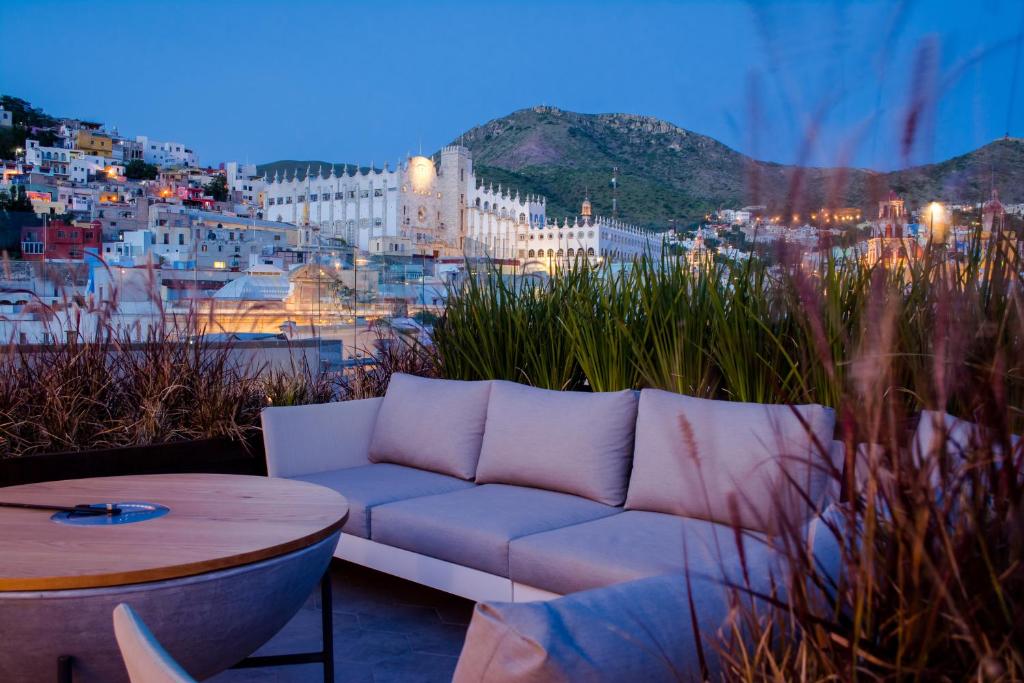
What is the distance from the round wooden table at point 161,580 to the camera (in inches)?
63.9

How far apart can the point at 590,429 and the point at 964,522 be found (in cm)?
231

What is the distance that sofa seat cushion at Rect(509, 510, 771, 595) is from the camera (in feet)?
7.42

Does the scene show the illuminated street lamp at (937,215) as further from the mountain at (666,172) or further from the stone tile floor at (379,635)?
the stone tile floor at (379,635)

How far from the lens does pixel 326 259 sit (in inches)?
287

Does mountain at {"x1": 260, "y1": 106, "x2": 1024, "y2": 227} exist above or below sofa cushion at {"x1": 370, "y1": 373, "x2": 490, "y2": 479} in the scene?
above

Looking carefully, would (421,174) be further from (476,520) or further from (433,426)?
(476,520)

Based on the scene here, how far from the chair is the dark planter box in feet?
8.65

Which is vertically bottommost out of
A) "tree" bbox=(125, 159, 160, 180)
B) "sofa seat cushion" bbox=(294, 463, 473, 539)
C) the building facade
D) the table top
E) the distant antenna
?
"sofa seat cushion" bbox=(294, 463, 473, 539)

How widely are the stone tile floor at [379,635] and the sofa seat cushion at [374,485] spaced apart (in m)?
0.31

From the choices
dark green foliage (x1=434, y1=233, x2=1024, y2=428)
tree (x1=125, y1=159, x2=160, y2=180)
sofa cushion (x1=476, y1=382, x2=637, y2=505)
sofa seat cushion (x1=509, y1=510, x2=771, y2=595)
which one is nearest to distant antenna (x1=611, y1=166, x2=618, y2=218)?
dark green foliage (x1=434, y1=233, x2=1024, y2=428)

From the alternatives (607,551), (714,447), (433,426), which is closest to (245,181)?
(433,426)

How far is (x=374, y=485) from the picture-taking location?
323 centimetres

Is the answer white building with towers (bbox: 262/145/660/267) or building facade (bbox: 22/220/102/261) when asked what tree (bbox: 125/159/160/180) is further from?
building facade (bbox: 22/220/102/261)

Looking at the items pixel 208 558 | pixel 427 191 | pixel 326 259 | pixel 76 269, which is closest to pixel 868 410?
pixel 208 558
